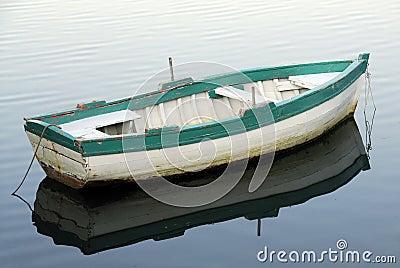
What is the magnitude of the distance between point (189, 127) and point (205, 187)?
0.95 meters

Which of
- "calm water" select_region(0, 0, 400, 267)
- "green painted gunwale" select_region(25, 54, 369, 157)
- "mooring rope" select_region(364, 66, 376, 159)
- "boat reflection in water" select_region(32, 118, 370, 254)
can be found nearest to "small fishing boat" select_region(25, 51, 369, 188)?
"green painted gunwale" select_region(25, 54, 369, 157)

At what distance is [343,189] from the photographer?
32.7 ft

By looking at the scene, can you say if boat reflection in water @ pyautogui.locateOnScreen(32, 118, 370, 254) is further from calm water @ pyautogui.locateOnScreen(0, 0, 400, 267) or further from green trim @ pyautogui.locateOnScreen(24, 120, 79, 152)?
green trim @ pyautogui.locateOnScreen(24, 120, 79, 152)

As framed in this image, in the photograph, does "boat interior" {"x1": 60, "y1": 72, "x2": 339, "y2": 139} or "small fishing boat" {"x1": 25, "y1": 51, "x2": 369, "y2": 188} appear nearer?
"small fishing boat" {"x1": 25, "y1": 51, "x2": 369, "y2": 188}

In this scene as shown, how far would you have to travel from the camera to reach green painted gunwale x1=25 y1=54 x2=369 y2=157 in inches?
376

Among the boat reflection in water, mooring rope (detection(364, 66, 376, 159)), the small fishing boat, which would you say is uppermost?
the small fishing boat

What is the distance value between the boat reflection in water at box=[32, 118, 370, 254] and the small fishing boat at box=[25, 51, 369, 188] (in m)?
0.26

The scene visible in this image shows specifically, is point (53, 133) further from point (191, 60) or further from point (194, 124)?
point (191, 60)

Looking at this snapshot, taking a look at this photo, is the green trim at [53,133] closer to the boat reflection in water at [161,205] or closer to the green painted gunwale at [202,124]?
the green painted gunwale at [202,124]

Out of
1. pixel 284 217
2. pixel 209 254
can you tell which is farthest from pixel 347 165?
pixel 209 254

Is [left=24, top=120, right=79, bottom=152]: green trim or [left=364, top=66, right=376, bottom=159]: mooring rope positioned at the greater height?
[left=24, top=120, right=79, bottom=152]: green trim

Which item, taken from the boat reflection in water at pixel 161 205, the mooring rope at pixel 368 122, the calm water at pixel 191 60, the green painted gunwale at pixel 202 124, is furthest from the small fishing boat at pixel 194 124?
the calm water at pixel 191 60

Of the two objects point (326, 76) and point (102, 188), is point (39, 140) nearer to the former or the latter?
point (102, 188)

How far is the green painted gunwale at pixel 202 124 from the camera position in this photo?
31.3 feet
